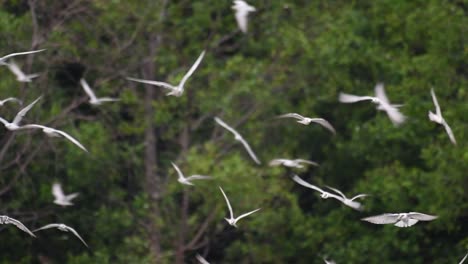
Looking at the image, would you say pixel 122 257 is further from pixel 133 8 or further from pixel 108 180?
pixel 133 8

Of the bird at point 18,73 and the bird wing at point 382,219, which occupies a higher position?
the bird wing at point 382,219

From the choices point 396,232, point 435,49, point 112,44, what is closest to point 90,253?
point 112,44

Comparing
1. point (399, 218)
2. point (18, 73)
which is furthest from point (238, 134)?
point (399, 218)

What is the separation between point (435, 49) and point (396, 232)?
2.95 m

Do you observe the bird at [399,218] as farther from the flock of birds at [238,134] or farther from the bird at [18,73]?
the bird at [18,73]

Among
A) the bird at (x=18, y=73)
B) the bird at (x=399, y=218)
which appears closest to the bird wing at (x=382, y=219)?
the bird at (x=399, y=218)

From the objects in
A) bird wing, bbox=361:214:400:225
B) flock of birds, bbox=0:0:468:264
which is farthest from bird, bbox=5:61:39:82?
bird wing, bbox=361:214:400:225

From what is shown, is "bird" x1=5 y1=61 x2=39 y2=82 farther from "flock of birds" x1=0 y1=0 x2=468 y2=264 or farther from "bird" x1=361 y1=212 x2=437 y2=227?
"bird" x1=361 y1=212 x2=437 y2=227

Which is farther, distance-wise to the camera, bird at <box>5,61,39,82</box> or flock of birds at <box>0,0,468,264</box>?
bird at <box>5,61,39,82</box>

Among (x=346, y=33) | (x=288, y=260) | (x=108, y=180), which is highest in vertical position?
(x=346, y=33)

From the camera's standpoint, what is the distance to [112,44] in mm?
23625

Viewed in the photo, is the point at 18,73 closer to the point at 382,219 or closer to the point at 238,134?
the point at 238,134

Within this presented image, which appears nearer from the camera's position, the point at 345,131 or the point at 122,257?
the point at 122,257

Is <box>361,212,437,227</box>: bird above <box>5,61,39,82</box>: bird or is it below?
above
